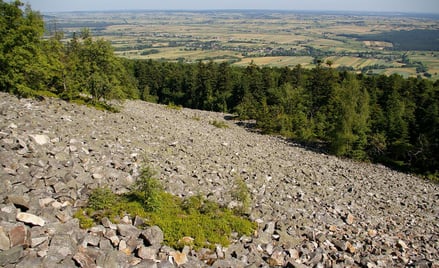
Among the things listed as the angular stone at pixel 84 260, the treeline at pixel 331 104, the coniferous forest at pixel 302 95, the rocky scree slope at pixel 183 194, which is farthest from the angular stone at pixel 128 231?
the treeline at pixel 331 104

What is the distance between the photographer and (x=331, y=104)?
51656mm

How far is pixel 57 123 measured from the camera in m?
21.0

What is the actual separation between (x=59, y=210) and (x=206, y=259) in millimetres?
5364

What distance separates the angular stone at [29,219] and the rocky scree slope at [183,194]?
3 centimetres

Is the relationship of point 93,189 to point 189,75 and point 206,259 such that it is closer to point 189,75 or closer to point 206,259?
point 206,259

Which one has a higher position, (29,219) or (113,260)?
(29,219)

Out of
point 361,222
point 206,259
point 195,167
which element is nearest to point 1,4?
point 195,167

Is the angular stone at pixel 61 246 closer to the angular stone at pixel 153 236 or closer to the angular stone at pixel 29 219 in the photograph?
the angular stone at pixel 29 219

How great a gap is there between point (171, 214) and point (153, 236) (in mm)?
2162

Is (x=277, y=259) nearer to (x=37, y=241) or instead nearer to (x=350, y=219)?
(x=350, y=219)

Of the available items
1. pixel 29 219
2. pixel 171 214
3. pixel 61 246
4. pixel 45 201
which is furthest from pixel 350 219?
pixel 29 219

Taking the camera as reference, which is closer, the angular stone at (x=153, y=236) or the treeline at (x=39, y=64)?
the angular stone at (x=153, y=236)

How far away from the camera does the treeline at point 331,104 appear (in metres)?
33.8

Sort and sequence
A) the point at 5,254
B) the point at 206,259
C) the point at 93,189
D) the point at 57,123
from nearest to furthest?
the point at 5,254
the point at 206,259
the point at 93,189
the point at 57,123
